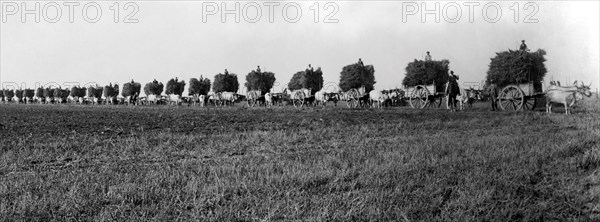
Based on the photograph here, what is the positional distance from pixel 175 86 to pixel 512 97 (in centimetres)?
6573

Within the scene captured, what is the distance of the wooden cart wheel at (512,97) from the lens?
1998cm

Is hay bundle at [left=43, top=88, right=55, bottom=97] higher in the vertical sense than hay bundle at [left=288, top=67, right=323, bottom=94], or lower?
higher

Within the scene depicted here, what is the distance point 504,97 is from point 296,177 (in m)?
19.4

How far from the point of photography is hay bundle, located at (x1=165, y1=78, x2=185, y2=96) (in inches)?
2987

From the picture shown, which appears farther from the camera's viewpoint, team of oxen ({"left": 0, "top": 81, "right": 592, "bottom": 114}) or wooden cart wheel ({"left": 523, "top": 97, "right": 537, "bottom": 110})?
wooden cart wheel ({"left": 523, "top": 97, "right": 537, "bottom": 110})

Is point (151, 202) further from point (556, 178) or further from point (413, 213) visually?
point (556, 178)

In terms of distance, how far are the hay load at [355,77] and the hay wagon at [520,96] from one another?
13.8 m

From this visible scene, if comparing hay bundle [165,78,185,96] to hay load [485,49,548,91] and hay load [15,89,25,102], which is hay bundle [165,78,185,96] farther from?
hay load [15,89,25,102]

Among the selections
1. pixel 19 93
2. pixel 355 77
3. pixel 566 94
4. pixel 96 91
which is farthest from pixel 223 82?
pixel 19 93

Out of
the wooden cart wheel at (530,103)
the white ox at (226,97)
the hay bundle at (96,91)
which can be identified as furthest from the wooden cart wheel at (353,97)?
the hay bundle at (96,91)

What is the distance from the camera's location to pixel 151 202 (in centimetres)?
432

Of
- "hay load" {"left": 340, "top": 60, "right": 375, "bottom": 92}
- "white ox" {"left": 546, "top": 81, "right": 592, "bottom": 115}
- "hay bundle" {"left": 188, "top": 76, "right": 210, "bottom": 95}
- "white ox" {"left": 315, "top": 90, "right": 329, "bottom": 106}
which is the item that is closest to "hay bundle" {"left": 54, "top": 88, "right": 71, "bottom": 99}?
"hay bundle" {"left": 188, "top": 76, "right": 210, "bottom": 95}

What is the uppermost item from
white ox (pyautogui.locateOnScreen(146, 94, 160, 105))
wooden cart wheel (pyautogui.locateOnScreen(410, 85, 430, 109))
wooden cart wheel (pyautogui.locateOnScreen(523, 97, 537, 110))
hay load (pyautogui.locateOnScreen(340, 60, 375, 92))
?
hay load (pyautogui.locateOnScreen(340, 60, 375, 92))

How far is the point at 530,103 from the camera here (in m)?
21.0
